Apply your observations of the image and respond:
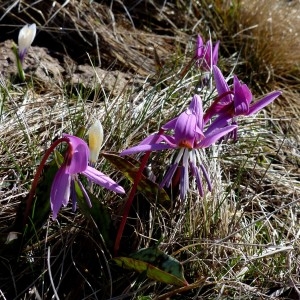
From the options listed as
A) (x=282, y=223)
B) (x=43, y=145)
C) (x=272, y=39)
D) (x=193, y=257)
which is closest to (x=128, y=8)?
(x=272, y=39)

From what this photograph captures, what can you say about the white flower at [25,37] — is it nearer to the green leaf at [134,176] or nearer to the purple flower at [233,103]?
the green leaf at [134,176]

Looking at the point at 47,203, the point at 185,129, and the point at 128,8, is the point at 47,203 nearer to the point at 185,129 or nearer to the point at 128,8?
the point at 185,129

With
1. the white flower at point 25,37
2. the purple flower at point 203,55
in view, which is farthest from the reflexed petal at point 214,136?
the white flower at point 25,37

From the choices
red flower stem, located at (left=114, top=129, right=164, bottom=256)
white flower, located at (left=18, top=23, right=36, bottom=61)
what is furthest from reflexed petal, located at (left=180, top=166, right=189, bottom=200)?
white flower, located at (left=18, top=23, right=36, bottom=61)

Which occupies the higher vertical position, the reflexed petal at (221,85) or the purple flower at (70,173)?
the reflexed petal at (221,85)

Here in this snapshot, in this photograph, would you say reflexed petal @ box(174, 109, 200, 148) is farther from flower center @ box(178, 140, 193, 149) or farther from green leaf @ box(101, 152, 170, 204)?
green leaf @ box(101, 152, 170, 204)

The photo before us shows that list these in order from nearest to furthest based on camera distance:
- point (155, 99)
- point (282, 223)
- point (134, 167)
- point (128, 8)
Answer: point (134, 167) → point (282, 223) → point (155, 99) → point (128, 8)
